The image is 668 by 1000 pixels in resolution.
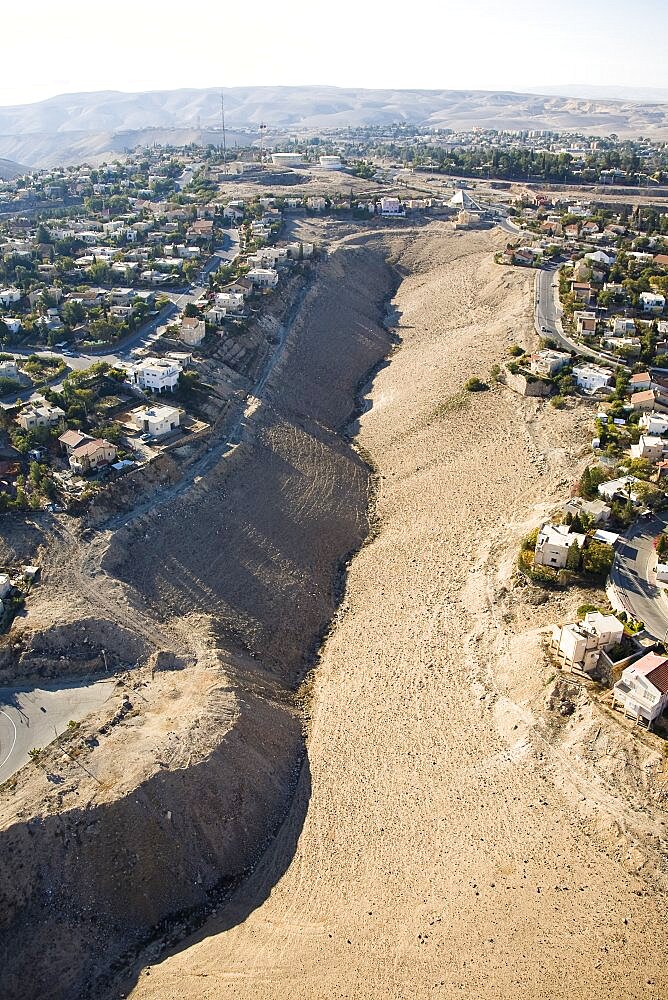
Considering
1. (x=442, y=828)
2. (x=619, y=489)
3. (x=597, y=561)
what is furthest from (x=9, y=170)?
(x=442, y=828)

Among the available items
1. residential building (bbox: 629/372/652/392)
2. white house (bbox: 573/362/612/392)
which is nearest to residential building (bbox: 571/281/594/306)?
white house (bbox: 573/362/612/392)

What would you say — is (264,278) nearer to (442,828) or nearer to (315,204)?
(315,204)

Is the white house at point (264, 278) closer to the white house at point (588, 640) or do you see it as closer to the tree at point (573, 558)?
the tree at point (573, 558)

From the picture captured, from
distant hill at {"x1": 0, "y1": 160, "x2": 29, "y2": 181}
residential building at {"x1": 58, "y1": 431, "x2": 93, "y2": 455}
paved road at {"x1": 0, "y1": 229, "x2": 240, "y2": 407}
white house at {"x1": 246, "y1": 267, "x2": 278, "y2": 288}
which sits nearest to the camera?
residential building at {"x1": 58, "y1": 431, "x2": 93, "y2": 455}

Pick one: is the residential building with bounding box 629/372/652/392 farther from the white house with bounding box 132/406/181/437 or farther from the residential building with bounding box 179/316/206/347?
the residential building with bounding box 179/316/206/347

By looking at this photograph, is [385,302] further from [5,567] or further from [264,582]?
[5,567]
